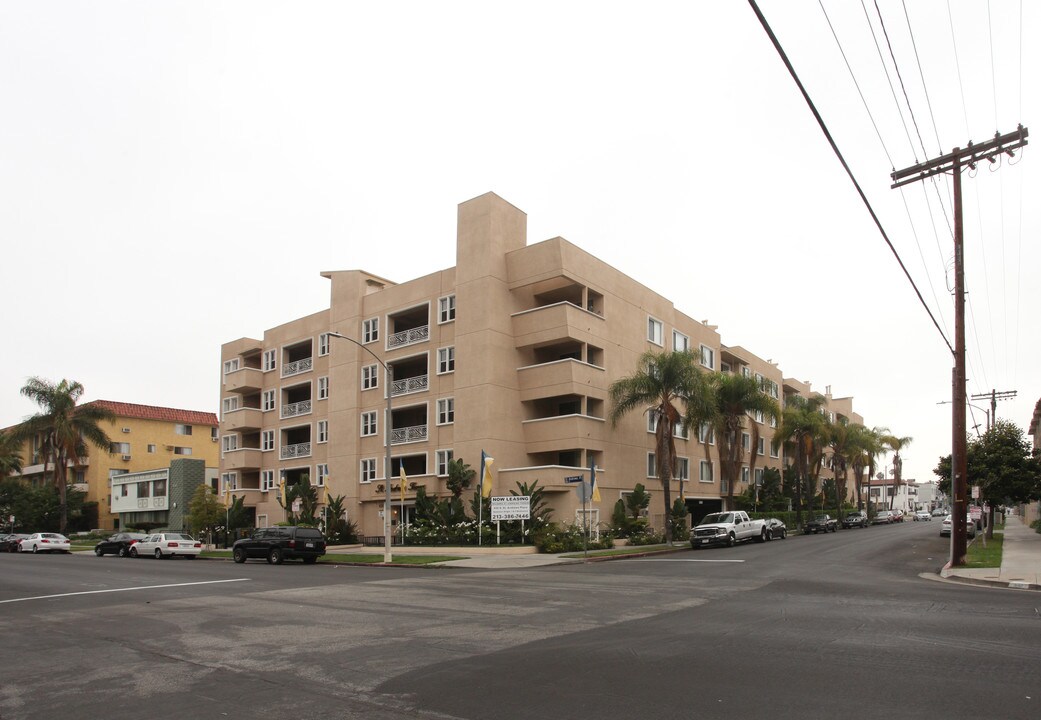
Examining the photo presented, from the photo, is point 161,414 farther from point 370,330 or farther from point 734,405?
point 734,405

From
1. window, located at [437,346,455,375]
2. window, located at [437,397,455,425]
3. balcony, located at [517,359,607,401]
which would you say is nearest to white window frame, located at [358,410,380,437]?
window, located at [437,397,455,425]

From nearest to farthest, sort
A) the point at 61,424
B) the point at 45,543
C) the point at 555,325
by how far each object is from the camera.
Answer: the point at 555,325 → the point at 45,543 → the point at 61,424

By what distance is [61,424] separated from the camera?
2514 inches

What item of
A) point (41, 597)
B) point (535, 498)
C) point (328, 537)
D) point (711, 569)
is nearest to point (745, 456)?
point (535, 498)

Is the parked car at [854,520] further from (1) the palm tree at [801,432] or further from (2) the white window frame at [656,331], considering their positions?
(2) the white window frame at [656,331]

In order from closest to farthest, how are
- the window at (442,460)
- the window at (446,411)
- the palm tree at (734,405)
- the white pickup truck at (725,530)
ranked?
the white pickup truck at (725,530)
the window at (442,460)
the window at (446,411)
the palm tree at (734,405)

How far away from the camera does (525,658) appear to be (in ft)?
32.4

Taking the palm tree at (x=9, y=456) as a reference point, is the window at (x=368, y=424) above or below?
above

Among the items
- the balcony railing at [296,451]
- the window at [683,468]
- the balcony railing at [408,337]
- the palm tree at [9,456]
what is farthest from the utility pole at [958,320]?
the palm tree at [9,456]

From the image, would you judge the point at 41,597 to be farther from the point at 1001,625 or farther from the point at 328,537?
the point at 328,537

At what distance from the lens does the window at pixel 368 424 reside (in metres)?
46.8

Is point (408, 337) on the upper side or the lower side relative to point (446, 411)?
upper

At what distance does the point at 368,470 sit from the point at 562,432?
1289 cm

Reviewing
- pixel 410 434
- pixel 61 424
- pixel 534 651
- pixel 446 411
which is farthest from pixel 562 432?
pixel 61 424
